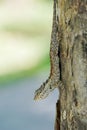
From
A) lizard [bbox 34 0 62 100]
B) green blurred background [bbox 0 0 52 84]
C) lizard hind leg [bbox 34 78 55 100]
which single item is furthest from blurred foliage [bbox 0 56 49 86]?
lizard [bbox 34 0 62 100]

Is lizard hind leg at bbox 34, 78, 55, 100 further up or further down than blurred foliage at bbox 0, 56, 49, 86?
further up

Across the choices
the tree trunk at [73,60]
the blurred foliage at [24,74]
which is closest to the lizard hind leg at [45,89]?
the tree trunk at [73,60]

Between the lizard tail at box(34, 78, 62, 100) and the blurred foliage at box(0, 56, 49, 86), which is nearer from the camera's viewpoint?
the lizard tail at box(34, 78, 62, 100)

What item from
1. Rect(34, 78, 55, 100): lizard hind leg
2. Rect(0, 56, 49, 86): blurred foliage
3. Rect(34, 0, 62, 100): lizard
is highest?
Rect(34, 0, 62, 100): lizard

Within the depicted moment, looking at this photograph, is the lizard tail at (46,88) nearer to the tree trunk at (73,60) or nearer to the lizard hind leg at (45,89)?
the lizard hind leg at (45,89)

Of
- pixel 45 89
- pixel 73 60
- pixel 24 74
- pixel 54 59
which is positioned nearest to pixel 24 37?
pixel 24 74

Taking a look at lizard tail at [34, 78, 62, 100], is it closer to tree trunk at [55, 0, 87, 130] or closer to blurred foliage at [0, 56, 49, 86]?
tree trunk at [55, 0, 87, 130]

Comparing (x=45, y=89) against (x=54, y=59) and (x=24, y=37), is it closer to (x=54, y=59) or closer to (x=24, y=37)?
(x=54, y=59)
